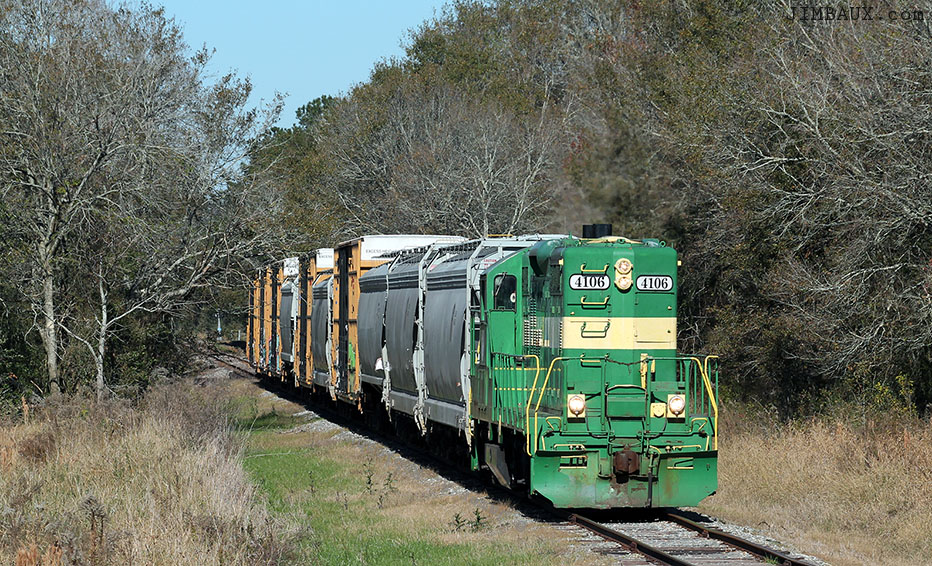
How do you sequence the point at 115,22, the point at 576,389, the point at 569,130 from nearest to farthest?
the point at 576,389 → the point at 115,22 → the point at 569,130

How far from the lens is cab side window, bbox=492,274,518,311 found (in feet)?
52.0

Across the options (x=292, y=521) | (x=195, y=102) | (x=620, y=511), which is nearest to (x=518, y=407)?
(x=620, y=511)

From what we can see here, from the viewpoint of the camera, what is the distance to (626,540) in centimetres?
1185

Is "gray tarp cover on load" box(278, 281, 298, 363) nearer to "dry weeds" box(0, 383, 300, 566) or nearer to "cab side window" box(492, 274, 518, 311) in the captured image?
"dry weeds" box(0, 383, 300, 566)

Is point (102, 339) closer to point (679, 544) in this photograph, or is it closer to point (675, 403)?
point (675, 403)

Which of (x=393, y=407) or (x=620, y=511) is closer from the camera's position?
(x=620, y=511)

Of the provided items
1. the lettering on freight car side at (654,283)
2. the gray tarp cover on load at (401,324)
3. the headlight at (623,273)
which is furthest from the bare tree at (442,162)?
the headlight at (623,273)

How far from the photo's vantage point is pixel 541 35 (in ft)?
203

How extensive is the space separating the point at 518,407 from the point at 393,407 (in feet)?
26.9

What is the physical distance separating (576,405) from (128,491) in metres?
5.30

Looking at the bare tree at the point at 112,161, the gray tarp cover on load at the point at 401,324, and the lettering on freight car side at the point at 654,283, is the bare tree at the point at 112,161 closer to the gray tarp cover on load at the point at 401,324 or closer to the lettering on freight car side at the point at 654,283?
the gray tarp cover on load at the point at 401,324

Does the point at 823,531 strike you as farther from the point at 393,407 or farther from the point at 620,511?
the point at 393,407

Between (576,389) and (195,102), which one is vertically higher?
(195,102)

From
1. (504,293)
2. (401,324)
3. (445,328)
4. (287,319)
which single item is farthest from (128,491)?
(287,319)
